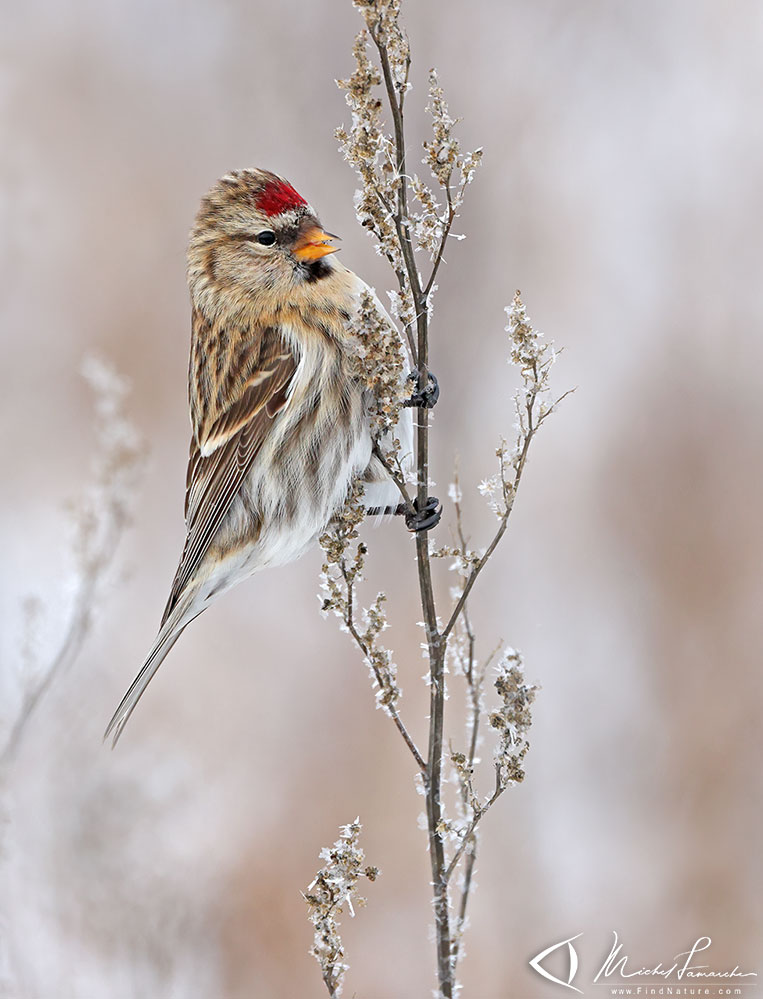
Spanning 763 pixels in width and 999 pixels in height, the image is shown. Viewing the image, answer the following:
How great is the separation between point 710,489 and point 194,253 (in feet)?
7.91

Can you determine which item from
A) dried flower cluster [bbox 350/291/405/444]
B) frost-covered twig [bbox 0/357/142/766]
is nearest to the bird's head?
frost-covered twig [bbox 0/357/142/766]

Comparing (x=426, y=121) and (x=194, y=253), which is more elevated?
(x=426, y=121)

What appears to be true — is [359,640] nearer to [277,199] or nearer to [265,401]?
[265,401]

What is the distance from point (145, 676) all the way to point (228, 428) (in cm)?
65

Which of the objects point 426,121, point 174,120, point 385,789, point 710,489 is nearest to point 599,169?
point 426,121

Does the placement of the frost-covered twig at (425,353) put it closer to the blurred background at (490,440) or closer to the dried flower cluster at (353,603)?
the dried flower cluster at (353,603)

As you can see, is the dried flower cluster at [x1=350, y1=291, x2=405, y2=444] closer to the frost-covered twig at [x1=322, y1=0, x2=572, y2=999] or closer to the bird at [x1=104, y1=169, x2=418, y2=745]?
the frost-covered twig at [x1=322, y1=0, x2=572, y2=999]

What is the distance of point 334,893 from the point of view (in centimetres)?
152

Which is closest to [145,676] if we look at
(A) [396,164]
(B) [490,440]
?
(A) [396,164]

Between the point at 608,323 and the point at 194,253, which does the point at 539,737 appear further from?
the point at 194,253

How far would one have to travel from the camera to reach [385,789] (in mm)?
4254

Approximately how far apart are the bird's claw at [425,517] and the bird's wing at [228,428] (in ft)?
1.83

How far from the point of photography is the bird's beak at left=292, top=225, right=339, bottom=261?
258cm

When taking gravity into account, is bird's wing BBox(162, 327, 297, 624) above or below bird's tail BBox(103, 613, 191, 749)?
above
